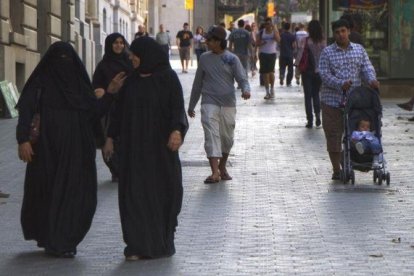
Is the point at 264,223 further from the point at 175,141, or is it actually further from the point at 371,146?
the point at 371,146

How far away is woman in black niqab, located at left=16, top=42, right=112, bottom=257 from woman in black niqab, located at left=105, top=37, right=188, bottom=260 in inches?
14.9

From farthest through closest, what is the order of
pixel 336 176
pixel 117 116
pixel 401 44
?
pixel 401 44 → pixel 336 176 → pixel 117 116

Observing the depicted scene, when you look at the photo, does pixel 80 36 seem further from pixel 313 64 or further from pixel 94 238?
pixel 94 238

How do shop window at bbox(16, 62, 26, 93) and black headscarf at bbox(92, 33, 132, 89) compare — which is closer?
black headscarf at bbox(92, 33, 132, 89)

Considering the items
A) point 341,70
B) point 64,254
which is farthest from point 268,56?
point 64,254

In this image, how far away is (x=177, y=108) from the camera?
9.33 metres

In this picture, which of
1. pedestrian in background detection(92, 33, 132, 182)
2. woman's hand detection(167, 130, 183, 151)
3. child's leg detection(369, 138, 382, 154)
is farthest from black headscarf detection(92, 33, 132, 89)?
woman's hand detection(167, 130, 183, 151)

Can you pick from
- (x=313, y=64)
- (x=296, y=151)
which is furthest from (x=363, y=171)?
(x=313, y=64)

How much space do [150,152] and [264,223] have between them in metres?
2.05

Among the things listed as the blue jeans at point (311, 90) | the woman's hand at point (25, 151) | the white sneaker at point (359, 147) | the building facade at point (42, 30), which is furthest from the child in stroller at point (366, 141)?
the building facade at point (42, 30)

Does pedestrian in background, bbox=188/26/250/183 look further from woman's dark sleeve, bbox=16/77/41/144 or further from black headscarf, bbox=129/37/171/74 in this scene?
black headscarf, bbox=129/37/171/74

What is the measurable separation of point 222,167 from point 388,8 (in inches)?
552

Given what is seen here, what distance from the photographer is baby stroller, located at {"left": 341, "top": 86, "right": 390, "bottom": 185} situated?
44.5 ft

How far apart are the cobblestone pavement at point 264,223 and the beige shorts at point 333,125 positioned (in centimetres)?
44
